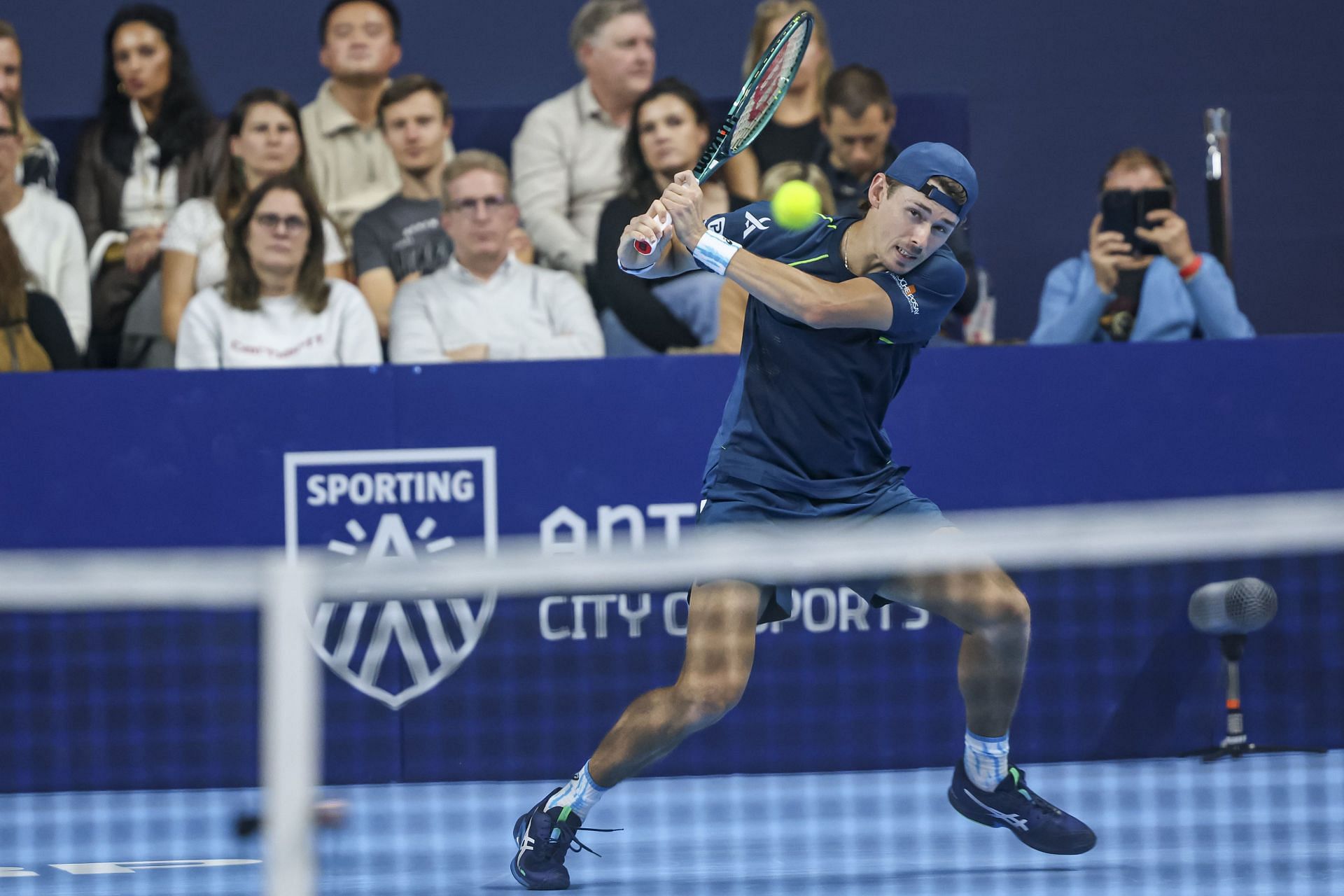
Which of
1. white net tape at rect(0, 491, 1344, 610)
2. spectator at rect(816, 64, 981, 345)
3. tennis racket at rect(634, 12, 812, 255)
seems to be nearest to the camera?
white net tape at rect(0, 491, 1344, 610)

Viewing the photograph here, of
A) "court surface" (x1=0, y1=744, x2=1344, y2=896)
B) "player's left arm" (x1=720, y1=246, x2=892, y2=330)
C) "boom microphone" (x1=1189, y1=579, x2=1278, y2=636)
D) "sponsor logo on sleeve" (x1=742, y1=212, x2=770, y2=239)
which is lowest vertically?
"court surface" (x1=0, y1=744, x2=1344, y2=896)

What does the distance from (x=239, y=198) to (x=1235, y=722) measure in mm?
4355

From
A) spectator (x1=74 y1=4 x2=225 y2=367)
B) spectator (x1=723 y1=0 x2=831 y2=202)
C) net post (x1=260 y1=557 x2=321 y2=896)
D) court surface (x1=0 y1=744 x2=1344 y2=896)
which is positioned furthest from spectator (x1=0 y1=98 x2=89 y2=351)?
net post (x1=260 y1=557 x2=321 y2=896)

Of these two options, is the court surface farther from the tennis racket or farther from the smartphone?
the smartphone

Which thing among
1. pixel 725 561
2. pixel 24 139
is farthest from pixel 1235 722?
pixel 24 139

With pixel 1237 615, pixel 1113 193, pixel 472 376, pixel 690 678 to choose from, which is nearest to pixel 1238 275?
pixel 1113 193

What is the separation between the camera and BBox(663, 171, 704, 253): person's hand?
4.26 meters

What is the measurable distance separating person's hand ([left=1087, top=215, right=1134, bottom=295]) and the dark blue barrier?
0.63 m

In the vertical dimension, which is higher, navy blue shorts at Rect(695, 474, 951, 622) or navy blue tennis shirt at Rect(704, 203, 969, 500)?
navy blue tennis shirt at Rect(704, 203, 969, 500)

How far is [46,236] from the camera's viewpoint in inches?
279

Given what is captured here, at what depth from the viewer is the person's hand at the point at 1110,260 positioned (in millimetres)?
6801

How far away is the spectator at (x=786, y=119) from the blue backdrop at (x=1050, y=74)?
155 cm

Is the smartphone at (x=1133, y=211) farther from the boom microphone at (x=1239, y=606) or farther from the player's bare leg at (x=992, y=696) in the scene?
the player's bare leg at (x=992, y=696)

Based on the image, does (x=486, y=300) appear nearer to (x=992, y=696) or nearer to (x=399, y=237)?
(x=399, y=237)
